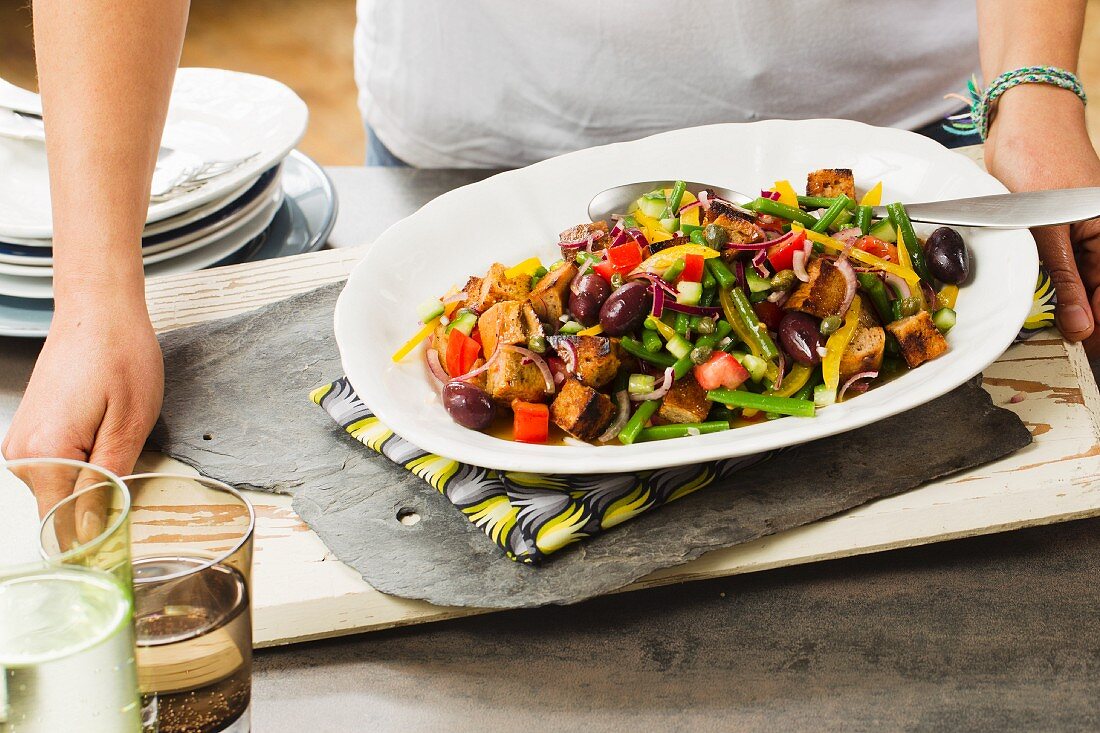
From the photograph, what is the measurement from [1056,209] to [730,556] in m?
0.73

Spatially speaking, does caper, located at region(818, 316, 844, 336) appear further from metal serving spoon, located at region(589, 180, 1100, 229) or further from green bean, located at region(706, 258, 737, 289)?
metal serving spoon, located at region(589, 180, 1100, 229)

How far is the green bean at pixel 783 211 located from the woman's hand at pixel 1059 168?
0.39m

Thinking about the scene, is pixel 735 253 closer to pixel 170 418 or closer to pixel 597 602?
pixel 597 602

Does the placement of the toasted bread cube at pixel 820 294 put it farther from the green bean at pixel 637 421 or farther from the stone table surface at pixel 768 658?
the stone table surface at pixel 768 658

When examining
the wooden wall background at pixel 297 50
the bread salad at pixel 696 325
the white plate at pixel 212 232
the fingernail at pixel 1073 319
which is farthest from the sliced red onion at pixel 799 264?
the wooden wall background at pixel 297 50

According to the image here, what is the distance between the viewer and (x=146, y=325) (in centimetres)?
148

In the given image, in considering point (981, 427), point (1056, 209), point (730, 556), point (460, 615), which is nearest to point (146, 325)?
point (460, 615)

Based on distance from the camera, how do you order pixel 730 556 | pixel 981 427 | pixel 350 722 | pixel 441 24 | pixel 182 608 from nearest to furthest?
pixel 182 608
pixel 350 722
pixel 730 556
pixel 981 427
pixel 441 24

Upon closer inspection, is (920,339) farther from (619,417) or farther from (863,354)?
(619,417)

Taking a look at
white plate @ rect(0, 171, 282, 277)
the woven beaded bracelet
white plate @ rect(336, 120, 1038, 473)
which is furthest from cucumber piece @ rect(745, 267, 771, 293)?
white plate @ rect(0, 171, 282, 277)

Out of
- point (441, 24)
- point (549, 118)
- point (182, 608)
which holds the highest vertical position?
point (182, 608)

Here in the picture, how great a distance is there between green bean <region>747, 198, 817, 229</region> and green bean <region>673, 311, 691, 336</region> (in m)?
0.26

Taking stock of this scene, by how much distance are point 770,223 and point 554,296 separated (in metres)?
0.35

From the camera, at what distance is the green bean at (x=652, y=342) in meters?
1.42
